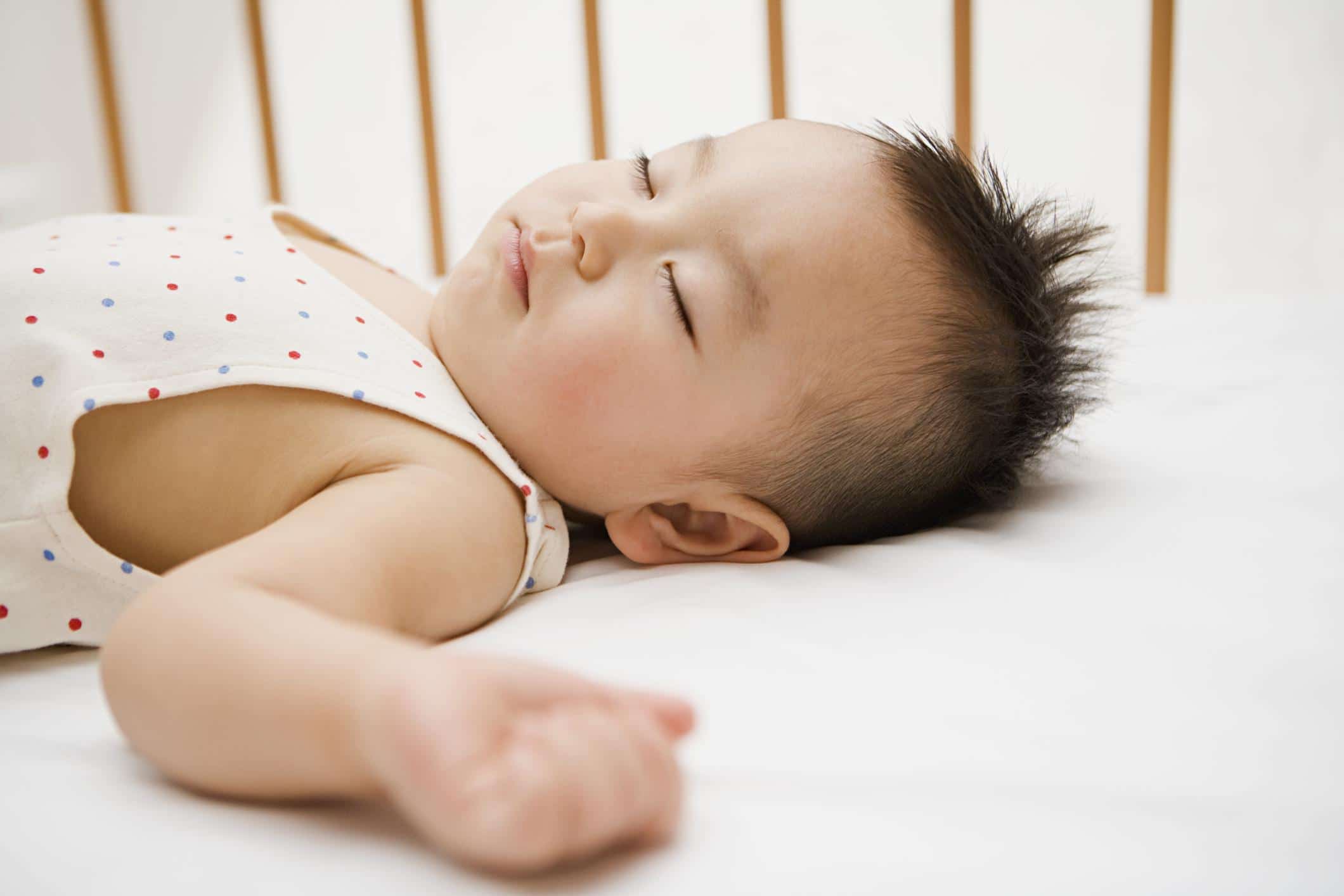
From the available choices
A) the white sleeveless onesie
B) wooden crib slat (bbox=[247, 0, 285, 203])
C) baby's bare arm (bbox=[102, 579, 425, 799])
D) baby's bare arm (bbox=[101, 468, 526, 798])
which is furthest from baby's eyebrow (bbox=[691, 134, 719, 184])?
wooden crib slat (bbox=[247, 0, 285, 203])

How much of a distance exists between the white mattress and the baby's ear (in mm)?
37

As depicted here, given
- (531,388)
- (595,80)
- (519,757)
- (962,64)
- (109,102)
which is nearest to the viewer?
(519,757)

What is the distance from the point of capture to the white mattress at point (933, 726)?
1.16 ft

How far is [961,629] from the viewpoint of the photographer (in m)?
0.55

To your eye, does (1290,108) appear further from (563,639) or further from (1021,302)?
(563,639)

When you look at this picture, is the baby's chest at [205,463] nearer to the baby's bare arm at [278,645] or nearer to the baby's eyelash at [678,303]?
the baby's bare arm at [278,645]

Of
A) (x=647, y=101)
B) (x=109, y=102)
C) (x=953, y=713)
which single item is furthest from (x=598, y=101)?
(x=953, y=713)

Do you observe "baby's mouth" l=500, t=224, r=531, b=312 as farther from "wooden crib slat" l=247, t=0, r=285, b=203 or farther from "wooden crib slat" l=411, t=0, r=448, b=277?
"wooden crib slat" l=247, t=0, r=285, b=203

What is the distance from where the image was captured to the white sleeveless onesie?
1.97 feet

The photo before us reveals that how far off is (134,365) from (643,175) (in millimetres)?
409

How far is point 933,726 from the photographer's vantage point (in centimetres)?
45

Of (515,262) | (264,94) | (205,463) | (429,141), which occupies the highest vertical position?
(264,94)

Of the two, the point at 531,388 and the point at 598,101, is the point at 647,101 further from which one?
the point at 531,388

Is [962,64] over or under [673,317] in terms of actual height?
over
